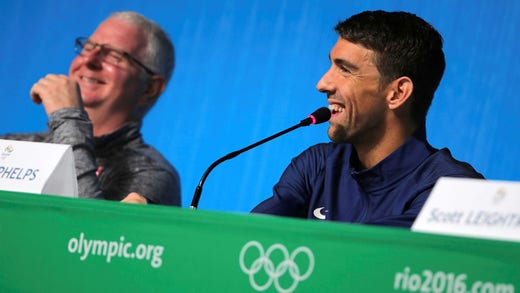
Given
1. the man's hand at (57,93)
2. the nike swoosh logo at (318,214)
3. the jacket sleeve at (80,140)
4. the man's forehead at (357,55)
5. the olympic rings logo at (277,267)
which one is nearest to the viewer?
the olympic rings logo at (277,267)

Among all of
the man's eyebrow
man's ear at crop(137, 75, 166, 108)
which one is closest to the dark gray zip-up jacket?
man's ear at crop(137, 75, 166, 108)

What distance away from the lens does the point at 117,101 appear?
329cm

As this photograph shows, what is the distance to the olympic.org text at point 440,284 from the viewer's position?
42.8 inches

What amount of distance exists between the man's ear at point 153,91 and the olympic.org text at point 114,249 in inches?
76.6

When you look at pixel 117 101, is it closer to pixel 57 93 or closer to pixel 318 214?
pixel 57 93

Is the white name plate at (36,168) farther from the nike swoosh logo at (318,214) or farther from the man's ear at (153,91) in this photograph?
the man's ear at (153,91)

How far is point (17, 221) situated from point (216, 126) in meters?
1.72

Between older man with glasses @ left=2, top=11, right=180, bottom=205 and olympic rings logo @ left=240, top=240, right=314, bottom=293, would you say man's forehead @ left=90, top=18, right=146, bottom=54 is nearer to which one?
older man with glasses @ left=2, top=11, right=180, bottom=205

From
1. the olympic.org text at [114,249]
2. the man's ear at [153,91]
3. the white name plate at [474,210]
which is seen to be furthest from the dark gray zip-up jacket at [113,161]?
the white name plate at [474,210]

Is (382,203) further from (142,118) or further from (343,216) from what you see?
(142,118)

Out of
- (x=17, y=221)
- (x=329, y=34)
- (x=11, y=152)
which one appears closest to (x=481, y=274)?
(x=17, y=221)

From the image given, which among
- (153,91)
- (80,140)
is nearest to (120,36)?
(153,91)

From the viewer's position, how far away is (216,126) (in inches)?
128

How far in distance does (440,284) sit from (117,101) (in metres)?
2.34
